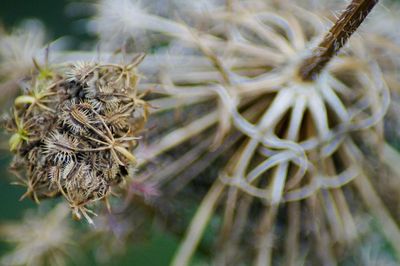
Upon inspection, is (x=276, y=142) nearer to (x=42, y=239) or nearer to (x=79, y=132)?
(x=79, y=132)

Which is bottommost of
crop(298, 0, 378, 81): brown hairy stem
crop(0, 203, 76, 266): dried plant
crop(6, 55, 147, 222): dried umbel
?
crop(0, 203, 76, 266): dried plant

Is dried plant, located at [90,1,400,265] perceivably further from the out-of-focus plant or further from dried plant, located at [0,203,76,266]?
dried plant, located at [0,203,76,266]

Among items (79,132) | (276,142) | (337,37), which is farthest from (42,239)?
(337,37)

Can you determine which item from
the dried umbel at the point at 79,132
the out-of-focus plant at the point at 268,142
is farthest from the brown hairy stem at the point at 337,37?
the dried umbel at the point at 79,132

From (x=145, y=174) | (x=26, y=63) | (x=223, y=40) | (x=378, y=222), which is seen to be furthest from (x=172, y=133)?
(x=378, y=222)

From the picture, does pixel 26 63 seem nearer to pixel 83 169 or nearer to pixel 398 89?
pixel 83 169

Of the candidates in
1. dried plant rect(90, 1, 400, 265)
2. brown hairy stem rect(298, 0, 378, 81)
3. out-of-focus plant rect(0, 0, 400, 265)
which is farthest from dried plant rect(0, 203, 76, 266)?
brown hairy stem rect(298, 0, 378, 81)
